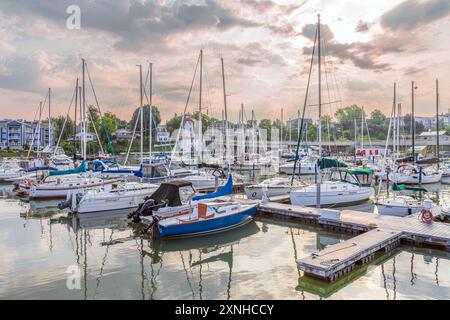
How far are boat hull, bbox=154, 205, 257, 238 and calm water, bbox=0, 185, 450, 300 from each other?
36cm

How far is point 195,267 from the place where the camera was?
10.9 m

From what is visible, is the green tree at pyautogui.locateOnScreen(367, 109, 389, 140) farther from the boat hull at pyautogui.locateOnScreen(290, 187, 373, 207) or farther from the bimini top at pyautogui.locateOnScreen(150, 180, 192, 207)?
the bimini top at pyautogui.locateOnScreen(150, 180, 192, 207)

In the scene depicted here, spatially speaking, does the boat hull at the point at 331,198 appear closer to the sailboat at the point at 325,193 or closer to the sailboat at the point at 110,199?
the sailboat at the point at 325,193

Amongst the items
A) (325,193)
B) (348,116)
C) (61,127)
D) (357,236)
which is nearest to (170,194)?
(357,236)

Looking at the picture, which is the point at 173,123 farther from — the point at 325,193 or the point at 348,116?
the point at 325,193

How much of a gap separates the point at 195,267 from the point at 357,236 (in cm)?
624

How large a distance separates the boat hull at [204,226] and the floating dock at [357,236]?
2.90m

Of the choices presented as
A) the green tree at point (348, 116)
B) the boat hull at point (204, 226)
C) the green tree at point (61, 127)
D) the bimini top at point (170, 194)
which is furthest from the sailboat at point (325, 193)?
the green tree at point (348, 116)

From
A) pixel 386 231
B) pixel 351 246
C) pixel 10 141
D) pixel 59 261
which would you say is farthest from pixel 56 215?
pixel 10 141

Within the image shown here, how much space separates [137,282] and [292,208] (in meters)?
9.92
